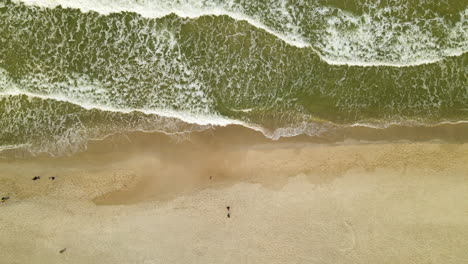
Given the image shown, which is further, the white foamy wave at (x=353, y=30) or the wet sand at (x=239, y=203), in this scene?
the white foamy wave at (x=353, y=30)

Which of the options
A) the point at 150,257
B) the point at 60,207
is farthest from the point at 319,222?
the point at 60,207

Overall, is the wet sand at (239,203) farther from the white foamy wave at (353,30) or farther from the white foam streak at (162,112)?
the white foamy wave at (353,30)

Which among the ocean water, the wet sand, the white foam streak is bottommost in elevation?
the wet sand

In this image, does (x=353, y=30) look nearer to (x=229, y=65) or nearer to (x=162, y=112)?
(x=229, y=65)

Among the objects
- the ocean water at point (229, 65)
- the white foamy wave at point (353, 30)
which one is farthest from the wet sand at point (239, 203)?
the white foamy wave at point (353, 30)

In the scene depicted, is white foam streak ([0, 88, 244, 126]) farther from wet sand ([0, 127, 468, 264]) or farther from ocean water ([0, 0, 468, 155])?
wet sand ([0, 127, 468, 264])

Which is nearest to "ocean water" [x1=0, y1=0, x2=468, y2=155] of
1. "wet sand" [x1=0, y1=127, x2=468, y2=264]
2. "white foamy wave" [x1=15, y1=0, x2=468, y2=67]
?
"white foamy wave" [x1=15, y1=0, x2=468, y2=67]

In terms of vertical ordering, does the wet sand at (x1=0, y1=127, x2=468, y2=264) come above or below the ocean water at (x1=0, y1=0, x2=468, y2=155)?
below
